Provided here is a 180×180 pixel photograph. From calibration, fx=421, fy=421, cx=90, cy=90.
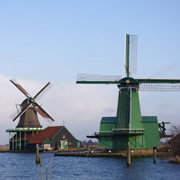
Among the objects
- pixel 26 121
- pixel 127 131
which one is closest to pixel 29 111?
pixel 26 121

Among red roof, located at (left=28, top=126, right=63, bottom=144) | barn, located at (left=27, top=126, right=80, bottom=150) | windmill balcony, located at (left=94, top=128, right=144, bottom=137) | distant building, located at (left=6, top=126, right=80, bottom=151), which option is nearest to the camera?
windmill balcony, located at (left=94, top=128, right=144, bottom=137)

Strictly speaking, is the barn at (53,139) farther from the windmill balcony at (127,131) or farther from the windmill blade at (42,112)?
the windmill balcony at (127,131)

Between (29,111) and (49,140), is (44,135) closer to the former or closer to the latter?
(49,140)

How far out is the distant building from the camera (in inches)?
3233

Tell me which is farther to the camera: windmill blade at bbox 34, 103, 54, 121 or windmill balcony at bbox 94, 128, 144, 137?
windmill blade at bbox 34, 103, 54, 121

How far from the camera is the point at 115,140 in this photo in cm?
5912

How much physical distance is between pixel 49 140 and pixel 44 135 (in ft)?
6.14

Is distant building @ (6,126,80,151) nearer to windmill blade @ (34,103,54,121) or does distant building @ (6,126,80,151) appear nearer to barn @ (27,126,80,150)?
barn @ (27,126,80,150)

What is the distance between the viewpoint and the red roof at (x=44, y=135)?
269ft

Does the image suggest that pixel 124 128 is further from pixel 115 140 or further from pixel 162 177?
pixel 162 177

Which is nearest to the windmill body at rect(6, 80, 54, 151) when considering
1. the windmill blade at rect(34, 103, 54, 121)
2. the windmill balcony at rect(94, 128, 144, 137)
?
the windmill blade at rect(34, 103, 54, 121)

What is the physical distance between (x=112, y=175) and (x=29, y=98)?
Answer: 48.3 m

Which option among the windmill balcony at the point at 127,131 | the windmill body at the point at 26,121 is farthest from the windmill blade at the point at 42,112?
the windmill balcony at the point at 127,131

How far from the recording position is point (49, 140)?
82250mm
